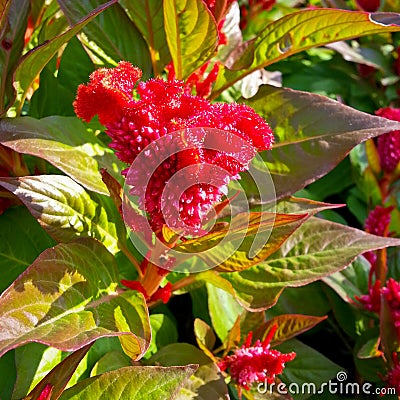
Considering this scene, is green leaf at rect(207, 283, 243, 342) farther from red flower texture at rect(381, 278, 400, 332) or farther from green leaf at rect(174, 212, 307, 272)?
red flower texture at rect(381, 278, 400, 332)

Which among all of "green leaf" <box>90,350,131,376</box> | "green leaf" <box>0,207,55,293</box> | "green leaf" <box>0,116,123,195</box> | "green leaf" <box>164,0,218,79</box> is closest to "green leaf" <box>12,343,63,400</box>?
"green leaf" <box>90,350,131,376</box>

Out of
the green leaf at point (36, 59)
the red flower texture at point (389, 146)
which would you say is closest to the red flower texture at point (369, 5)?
the red flower texture at point (389, 146)

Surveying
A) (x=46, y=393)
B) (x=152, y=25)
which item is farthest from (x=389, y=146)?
(x=46, y=393)

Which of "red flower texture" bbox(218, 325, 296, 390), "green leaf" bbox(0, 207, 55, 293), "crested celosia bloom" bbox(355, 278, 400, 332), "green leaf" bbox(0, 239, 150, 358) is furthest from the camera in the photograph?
"crested celosia bloom" bbox(355, 278, 400, 332)

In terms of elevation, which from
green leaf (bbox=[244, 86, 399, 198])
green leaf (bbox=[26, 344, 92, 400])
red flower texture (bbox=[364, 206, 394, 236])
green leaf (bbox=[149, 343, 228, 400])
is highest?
green leaf (bbox=[26, 344, 92, 400])

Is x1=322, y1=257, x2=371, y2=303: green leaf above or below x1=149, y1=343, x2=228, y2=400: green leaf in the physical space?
below

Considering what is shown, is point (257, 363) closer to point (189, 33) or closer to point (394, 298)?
point (394, 298)

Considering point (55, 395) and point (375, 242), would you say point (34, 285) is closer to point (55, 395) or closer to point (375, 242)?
point (55, 395)

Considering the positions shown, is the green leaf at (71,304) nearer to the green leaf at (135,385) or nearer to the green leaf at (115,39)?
the green leaf at (135,385)
